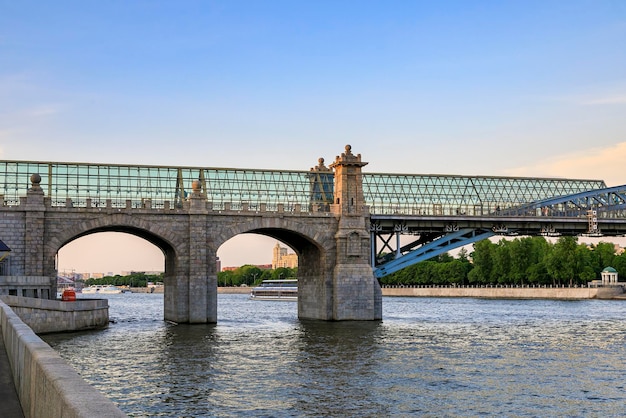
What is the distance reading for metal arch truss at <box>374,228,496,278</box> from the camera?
224 ft

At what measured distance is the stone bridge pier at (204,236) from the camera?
184 feet

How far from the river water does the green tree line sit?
91.6m

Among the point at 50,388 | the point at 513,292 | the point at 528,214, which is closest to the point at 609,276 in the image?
the point at 513,292

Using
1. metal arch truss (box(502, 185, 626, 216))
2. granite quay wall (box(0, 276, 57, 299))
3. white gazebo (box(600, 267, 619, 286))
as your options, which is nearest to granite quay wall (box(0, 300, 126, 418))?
granite quay wall (box(0, 276, 57, 299))

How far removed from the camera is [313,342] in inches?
1797

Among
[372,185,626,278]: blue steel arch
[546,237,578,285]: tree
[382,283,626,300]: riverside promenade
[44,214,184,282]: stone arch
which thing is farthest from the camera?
[546,237,578,285]: tree

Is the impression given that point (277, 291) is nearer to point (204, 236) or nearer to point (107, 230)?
point (107, 230)

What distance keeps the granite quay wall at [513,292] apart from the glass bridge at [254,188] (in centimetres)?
5801

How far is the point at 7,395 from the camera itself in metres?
13.8

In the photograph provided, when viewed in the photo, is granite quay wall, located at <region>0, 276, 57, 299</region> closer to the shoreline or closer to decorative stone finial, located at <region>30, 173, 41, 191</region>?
decorative stone finial, located at <region>30, 173, 41, 191</region>

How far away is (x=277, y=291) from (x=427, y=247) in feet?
228

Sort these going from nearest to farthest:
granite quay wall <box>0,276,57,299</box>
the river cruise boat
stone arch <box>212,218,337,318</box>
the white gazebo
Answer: granite quay wall <box>0,276,57,299</box>
stone arch <box>212,218,337,318</box>
the river cruise boat
the white gazebo

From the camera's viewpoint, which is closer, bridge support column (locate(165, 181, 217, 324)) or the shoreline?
bridge support column (locate(165, 181, 217, 324))

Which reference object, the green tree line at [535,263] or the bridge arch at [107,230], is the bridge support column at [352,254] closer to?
the bridge arch at [107,230]
